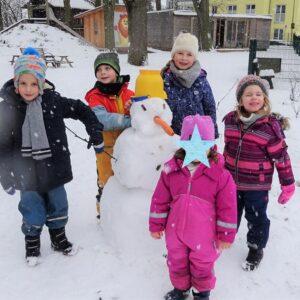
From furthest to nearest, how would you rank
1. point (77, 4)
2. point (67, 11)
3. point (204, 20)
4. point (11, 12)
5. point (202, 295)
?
point (11, 12) < point (77, 4) < point (67, 11) < point (204, 20) < point (202, 295)

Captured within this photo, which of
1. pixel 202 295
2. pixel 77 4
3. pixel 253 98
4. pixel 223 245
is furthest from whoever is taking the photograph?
pixel 77 4

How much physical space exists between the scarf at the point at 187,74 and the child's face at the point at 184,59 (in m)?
0.04

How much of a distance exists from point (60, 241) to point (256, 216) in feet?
5.29

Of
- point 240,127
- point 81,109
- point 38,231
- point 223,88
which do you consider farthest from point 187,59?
point 223,88

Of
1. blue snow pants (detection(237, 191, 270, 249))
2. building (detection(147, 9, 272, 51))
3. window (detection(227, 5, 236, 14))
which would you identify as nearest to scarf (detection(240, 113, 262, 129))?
blue snow pants (detection(237, 191, 270, 249))

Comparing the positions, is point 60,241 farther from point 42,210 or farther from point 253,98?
point 253,98

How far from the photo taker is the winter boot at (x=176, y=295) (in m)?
2.58

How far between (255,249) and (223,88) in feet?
28.1

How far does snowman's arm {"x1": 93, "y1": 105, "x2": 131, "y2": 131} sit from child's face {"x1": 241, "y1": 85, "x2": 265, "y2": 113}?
926 millimetres

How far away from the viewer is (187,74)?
10.7ft

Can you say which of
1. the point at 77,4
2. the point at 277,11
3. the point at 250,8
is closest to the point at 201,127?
the point at 77,4

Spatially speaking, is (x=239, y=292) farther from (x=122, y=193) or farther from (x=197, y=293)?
(x=122, y=193)

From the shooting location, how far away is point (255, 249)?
3.03 metres

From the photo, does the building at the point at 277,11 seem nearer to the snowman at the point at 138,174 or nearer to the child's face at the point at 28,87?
the snowman at the point at 138,174
